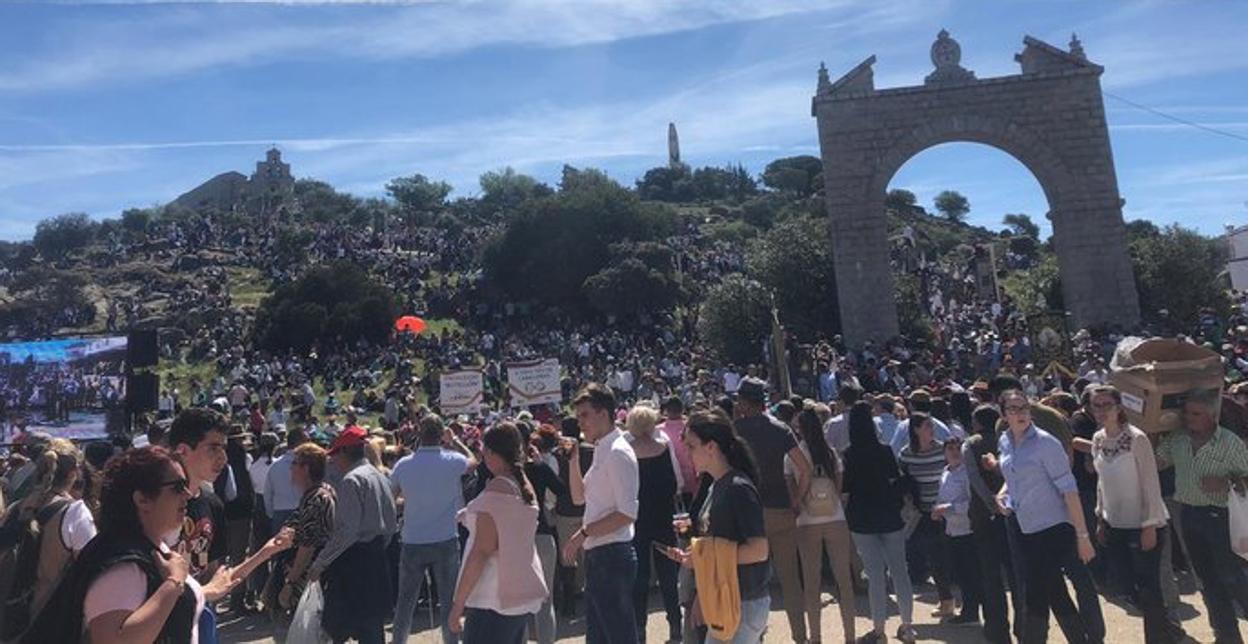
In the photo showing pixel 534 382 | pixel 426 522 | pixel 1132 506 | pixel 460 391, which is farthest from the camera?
pixel 534 382

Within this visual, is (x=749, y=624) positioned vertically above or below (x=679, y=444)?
below

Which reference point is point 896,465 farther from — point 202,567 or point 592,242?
point 592,242

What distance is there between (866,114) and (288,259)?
157 feet

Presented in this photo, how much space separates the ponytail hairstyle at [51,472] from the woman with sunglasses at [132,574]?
1.92m

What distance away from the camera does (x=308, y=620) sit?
4.60m

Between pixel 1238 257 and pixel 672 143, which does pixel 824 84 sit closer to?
pixel 1238 257

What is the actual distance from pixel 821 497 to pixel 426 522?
2.66 m

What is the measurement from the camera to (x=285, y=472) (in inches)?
282

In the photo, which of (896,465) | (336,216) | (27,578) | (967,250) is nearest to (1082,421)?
(896,465)

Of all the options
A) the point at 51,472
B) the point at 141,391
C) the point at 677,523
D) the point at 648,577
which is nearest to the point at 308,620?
the point at 51,472

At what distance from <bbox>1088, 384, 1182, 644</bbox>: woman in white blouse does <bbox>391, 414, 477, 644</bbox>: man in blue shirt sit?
13.8ft

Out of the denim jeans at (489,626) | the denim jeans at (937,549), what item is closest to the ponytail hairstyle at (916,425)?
the denim jeans at (937,549)

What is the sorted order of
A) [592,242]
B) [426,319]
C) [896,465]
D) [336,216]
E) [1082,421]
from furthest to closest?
[336,216] < [592,242] < [426,319] < [1082,421] < [896,465]

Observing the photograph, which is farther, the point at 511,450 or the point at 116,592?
the point at 511,450
